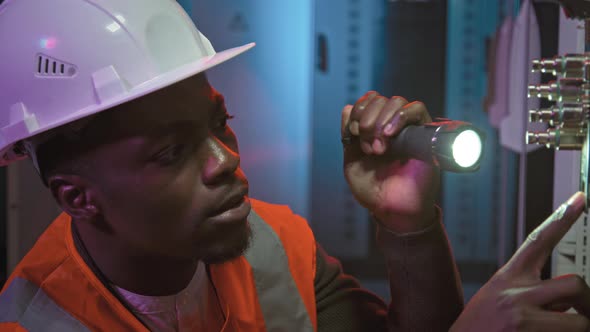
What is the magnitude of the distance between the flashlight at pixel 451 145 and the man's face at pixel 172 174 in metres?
0.35

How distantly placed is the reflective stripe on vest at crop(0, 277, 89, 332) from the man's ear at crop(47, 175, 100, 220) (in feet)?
0.67

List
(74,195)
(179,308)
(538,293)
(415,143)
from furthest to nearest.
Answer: (179,308), (74,195), (415,143), (538,293)

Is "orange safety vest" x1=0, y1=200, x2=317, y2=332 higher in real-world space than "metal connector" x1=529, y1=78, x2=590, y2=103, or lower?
lower

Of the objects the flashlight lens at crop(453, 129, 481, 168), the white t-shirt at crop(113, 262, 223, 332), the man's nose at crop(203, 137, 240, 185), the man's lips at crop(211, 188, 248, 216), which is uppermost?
the flashlight lens at crop(453, 129, 481, 168)

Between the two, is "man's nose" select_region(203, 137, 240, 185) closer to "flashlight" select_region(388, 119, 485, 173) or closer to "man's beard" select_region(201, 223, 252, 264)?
"man's beard" select_region(201, 223, 252, 264)

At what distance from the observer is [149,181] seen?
40.6 inches

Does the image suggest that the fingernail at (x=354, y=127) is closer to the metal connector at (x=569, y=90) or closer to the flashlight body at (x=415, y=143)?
the flashlight body at (x=415, y=143)

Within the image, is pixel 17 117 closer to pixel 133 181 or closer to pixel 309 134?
pixel 133 181

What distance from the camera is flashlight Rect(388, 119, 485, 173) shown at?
0.89 m

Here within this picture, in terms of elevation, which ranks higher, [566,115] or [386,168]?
[566,115]

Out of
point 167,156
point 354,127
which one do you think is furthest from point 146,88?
point 354,127

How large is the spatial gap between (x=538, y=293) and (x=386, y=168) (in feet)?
1.23

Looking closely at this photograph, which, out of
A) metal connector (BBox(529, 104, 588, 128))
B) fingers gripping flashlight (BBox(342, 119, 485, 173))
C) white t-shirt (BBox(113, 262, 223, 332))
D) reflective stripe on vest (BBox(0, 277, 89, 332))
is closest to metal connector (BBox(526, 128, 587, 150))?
metal connector (BBox(529, 104, 588, 128))

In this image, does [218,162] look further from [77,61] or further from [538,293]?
[538,293]
